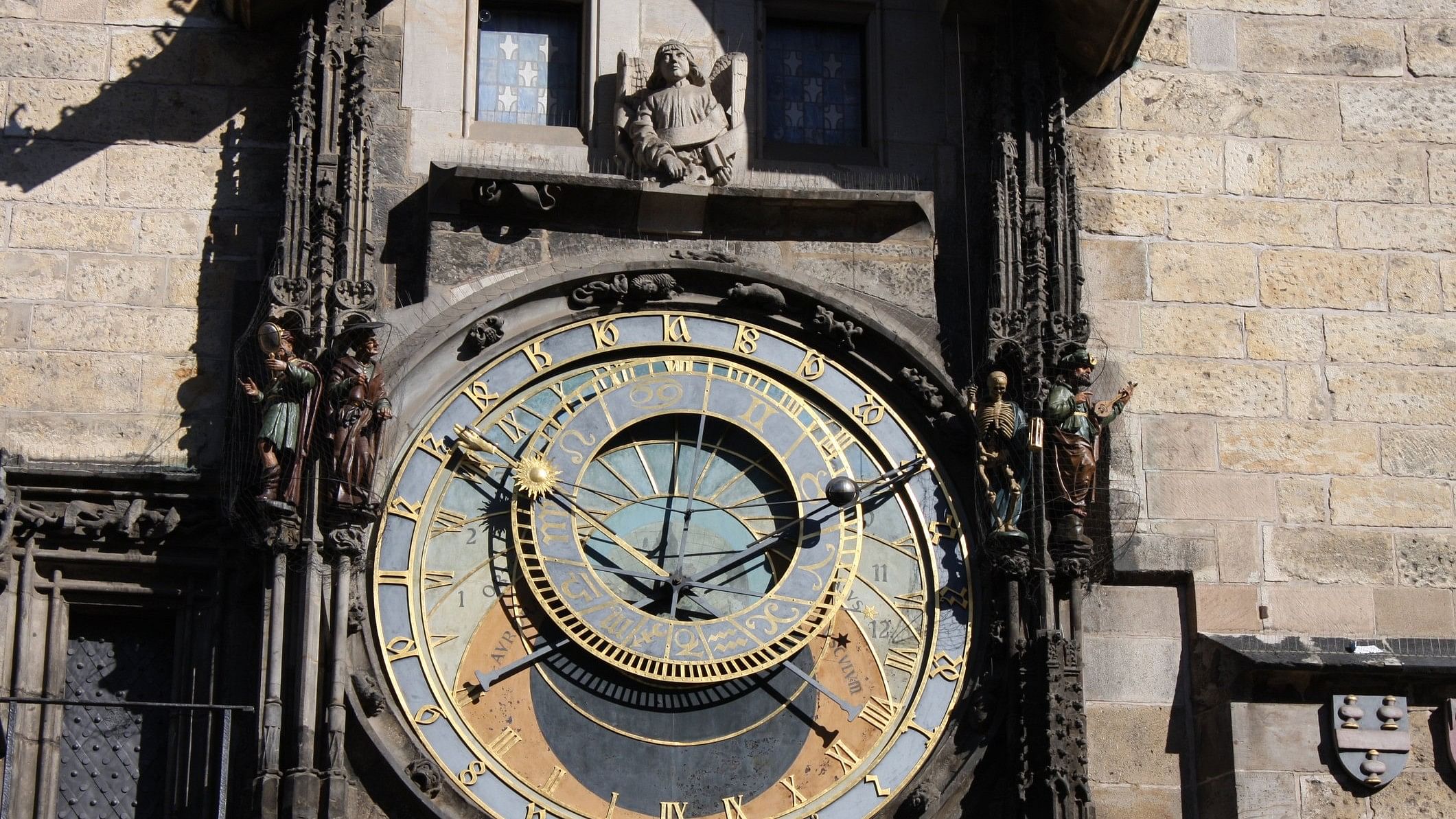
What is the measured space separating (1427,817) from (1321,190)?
2892 mm

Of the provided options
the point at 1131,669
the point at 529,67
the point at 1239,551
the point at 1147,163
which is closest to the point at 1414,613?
the point at 1239,551

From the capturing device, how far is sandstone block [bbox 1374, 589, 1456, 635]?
10953 millimetres

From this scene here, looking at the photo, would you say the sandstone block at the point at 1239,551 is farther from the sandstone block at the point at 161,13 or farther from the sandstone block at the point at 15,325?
the sandstone block at the point at 15,325

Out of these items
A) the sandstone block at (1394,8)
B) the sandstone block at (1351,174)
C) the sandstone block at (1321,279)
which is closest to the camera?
the sandstone block at (1321,279)

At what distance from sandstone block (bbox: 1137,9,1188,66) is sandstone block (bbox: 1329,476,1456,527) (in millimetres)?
2087

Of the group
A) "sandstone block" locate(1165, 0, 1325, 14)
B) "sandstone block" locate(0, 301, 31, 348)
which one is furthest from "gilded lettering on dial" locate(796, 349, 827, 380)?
"sandstone block" locate(0, 301, 31, 348)

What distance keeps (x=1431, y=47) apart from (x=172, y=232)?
578 cm

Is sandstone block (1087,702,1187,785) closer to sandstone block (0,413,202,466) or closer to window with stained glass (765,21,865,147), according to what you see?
window with stained glass (765,21,865,147)

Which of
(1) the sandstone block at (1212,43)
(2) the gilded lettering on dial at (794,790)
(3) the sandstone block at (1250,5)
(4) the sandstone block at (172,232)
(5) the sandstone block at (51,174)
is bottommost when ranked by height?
(2) the gilded lettering on dial at (794,790)

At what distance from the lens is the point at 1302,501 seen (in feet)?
36.4

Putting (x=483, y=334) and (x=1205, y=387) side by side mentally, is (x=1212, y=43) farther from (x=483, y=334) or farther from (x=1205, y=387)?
(x=483, y=334)

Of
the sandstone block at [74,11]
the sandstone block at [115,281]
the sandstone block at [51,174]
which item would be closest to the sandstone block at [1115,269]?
the sandstone block at [115,281]

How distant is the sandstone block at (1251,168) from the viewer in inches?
457

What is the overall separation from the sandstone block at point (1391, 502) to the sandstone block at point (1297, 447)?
0.23 feet
